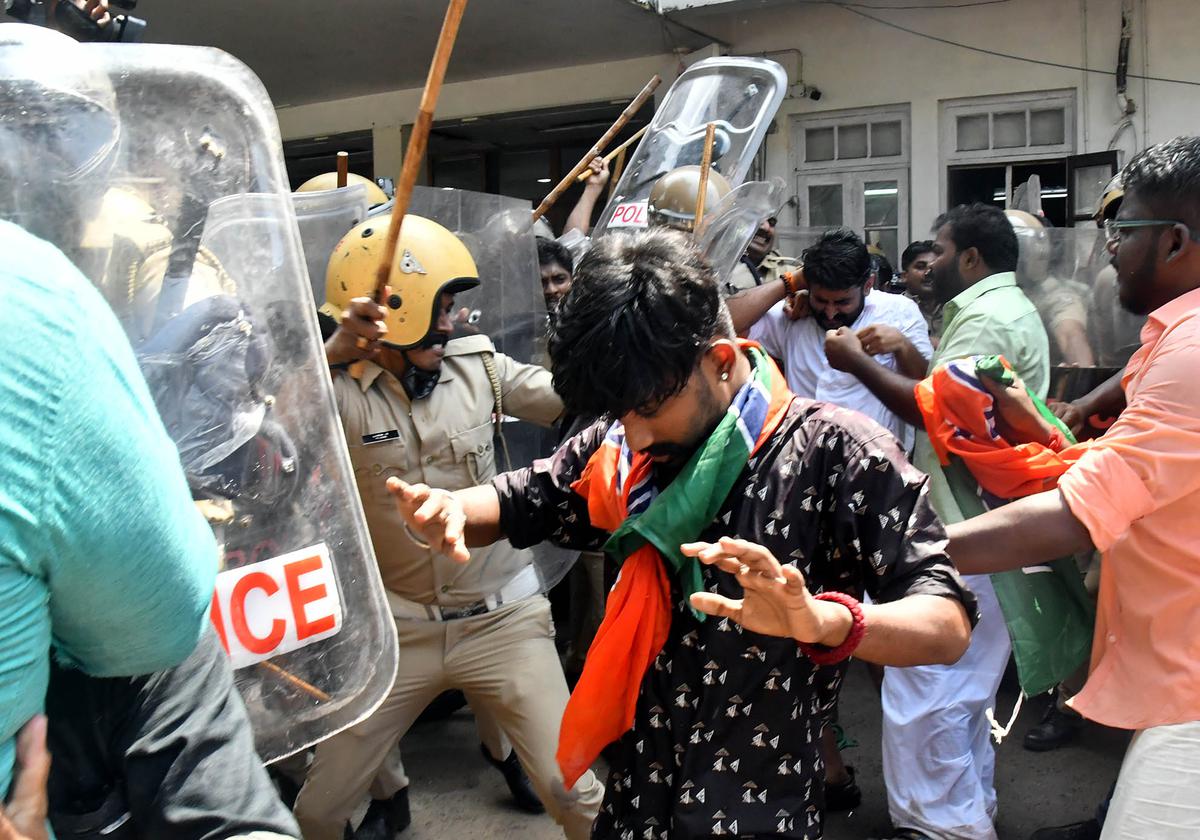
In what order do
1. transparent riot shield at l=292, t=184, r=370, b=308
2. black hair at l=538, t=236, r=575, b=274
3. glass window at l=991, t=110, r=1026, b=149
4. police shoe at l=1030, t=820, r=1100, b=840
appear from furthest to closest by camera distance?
glass window at l=991, t=110, r=1026, b=149, black hair at l=538, t=236, r=575, b=274, police shoe at l=1030, t=820, r=1100, b=840, transparent riot shield at l=292, t=184, r=370, b=308

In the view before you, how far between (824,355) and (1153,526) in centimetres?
247

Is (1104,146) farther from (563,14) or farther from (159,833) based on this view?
(159,833)

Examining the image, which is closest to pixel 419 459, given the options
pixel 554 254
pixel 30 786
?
pixel 554 254

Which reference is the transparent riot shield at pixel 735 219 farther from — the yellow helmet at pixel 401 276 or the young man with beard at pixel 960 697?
the yellow helmet at pixel 401 276

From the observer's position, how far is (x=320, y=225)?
11.2 feet

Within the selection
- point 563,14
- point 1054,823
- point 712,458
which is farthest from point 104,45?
point 563,14

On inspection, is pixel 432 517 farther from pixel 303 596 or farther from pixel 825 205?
pixel 825 205

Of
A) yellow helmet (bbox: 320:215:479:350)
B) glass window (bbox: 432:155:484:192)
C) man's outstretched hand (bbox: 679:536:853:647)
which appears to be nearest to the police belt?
yellow helmet (bbox: 320:215:479:350)

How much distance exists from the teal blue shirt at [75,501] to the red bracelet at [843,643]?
887 mm

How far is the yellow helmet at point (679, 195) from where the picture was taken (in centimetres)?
413

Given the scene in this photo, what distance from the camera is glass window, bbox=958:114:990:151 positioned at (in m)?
8.98

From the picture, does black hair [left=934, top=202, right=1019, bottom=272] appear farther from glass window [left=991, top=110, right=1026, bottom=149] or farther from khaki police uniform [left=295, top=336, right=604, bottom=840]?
glass window [left=991, top=110, right=1026, bottom=149]

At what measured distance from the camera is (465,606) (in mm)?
3205

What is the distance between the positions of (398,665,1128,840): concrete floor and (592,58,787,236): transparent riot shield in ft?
7.60
